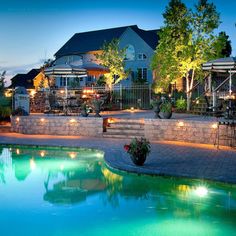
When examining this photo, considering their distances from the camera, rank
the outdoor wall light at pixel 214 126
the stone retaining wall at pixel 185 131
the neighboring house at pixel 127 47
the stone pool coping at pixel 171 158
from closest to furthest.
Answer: the stone pool coping at pixel 171 158 → the outdoor wall light at pixel 214 126 → the stone retaining wall at pixel 185 131 → the neighboring house at pixel 127 47

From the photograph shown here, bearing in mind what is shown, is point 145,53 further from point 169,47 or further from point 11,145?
point 11,145

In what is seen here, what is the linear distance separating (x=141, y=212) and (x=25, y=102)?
13940 mm

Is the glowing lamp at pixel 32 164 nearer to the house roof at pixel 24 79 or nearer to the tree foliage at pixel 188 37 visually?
the tree foliage at pixel 188 37

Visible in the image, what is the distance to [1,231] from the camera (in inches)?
241

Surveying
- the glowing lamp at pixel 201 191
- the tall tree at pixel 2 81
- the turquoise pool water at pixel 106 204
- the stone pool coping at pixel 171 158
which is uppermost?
the tall tree at pixel 2 81

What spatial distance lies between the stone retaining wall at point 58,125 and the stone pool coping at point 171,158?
1.13 meters

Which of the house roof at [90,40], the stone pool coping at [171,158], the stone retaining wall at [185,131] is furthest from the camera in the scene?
the house roof at [90,40]

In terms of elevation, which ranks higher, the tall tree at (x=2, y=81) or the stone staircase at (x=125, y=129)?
the tall tree at (x=2, y=81)

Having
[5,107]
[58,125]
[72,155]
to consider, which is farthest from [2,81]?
[72,155]

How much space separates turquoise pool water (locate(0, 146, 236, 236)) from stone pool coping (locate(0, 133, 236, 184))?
0.22 metres

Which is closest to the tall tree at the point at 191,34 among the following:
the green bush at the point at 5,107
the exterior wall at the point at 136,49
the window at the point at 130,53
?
the green bush at the point at 5,107

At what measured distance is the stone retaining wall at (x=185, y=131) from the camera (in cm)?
1334

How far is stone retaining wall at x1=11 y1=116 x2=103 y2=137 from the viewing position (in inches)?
655

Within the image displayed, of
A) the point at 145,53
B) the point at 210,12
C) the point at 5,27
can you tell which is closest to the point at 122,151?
the point at 210,12
